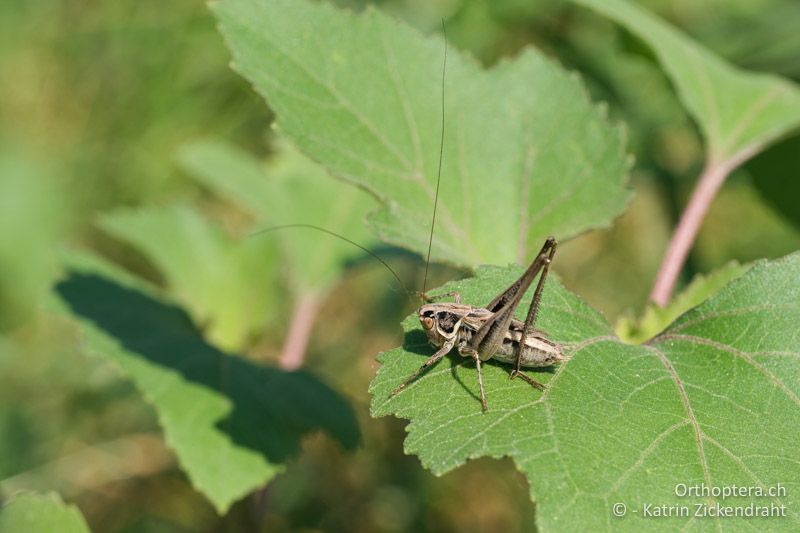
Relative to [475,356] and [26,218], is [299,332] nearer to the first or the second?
[475,356]

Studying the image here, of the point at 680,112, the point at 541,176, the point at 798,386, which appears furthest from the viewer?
the point at 680,112

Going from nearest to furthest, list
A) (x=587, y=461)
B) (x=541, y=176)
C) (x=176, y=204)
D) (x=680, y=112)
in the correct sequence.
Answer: (x=587, y=461)
(x=541, y=176)
(x=176, y=204)
(x=680, y=112)

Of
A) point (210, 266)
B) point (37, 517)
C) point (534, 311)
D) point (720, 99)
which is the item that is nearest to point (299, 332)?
point (210, 266)

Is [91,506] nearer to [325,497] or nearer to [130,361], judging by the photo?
[325,497]

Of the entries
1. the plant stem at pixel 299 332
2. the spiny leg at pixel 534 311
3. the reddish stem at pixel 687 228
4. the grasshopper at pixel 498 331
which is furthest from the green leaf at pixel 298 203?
the spiny leg at pixel 534 311

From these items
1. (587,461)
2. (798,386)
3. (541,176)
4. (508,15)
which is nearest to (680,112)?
(508,15)

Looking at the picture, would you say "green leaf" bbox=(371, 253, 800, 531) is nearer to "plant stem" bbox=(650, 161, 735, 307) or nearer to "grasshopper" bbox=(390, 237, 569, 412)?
"grasshopper" bbox=(390, 237, 569, 412)
